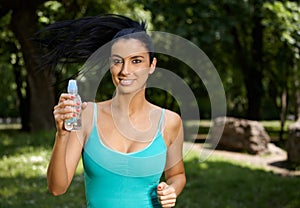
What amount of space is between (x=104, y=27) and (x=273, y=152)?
11819mm

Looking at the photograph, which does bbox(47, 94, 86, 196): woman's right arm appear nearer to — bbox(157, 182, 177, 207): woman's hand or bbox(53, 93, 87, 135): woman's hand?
bbox(53, 93, 87, 135): woman's hand

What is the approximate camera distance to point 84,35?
288 cm

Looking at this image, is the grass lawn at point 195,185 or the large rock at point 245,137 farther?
the large rock at point 245,137

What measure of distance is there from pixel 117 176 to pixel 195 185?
6717 mm

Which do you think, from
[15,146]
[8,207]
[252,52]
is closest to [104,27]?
[8,207]

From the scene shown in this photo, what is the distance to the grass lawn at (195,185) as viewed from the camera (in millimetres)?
7508

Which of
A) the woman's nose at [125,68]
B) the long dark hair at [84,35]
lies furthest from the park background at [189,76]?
the woman's nose at [125,68]

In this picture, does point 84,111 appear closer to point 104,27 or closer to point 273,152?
point 104,27

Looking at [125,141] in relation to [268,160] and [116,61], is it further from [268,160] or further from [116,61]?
[268,160]

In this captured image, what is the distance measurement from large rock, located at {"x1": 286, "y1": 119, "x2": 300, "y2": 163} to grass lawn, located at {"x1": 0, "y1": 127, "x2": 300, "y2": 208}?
1019mm

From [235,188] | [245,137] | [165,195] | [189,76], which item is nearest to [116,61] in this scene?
[165,195]

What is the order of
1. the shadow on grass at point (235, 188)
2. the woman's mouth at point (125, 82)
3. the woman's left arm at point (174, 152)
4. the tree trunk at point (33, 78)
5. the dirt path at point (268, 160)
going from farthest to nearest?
1. the tree trunk at point (33, 78)
2. the dirt path at point (268, 160)
3. the shadow on grass at point (235, 188)
4. the woman's left arm at point (174, 152)
5. the woman's mouth at point (125, 82)

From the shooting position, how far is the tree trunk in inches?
548

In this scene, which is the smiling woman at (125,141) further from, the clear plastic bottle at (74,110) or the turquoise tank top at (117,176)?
the clear plastic bottle at (74,110)
